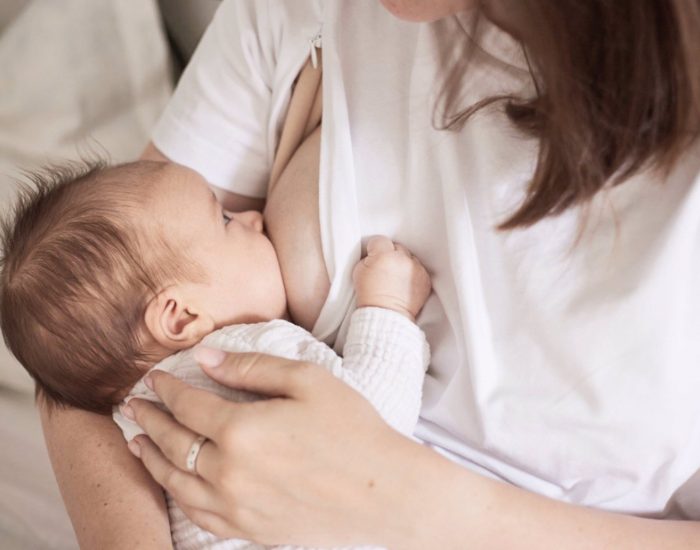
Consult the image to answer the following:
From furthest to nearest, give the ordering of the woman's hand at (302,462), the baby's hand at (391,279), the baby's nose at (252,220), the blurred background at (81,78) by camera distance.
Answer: the blurred background at (81,78)
the baby's nose at (252,220)
the baby's hand at (391,279)
the woman's hand at (302,462)

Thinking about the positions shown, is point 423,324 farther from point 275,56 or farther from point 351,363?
point 275,56

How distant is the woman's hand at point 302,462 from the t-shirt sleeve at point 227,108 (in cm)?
42

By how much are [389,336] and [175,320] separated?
26 centimetres

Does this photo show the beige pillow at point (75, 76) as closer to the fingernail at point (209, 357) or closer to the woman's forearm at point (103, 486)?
the woman's forearm at point (103, 486)

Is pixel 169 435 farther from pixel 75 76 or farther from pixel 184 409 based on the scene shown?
pixel 75 76

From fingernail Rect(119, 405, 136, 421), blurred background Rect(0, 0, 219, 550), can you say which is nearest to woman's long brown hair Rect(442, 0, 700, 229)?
fingernail Rect(119, 405, 136, 421)

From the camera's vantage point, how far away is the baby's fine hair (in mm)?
840

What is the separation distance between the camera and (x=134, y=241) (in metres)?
0.85

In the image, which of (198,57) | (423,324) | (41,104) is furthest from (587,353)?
(41,104)

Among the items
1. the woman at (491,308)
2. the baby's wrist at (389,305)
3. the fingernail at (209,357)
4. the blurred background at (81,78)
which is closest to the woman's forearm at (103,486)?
the woman at (491,308)

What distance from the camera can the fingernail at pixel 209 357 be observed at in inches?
29.8

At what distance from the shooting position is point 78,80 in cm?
157

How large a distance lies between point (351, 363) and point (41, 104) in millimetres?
1103

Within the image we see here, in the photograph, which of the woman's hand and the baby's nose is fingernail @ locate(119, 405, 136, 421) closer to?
the woman's hand
